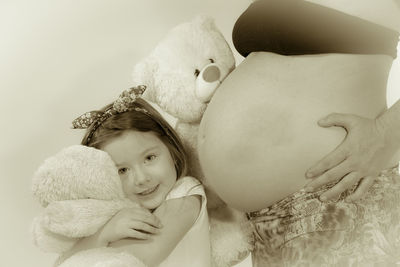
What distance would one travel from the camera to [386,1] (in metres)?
0.90

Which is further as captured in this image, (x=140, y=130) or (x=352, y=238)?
(x=140, y=130)

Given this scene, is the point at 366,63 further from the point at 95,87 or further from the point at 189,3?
the point at 95,87

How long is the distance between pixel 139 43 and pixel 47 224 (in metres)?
0.61

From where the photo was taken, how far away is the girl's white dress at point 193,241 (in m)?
1.04

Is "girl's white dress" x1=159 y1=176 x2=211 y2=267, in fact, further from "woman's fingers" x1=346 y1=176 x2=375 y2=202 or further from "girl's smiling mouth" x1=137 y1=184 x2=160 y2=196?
"woman's fingers" x1=346 y1=176 x2=375 y2=202

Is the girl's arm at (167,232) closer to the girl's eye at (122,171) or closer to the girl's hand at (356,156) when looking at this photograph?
the girl's eye at (122,171)

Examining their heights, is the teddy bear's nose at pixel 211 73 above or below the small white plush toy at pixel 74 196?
above

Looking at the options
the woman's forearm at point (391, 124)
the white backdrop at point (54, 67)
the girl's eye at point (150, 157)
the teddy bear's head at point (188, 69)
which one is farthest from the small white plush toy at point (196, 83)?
the woman's forearm at point (391, 124)

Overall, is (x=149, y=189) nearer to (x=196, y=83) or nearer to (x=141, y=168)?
(x=141, y=168)

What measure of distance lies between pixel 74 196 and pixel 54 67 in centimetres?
48

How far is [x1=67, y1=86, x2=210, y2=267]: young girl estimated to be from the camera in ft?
3.29

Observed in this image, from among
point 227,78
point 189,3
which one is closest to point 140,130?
point 227,78

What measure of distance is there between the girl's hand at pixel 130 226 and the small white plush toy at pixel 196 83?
0.19 metres

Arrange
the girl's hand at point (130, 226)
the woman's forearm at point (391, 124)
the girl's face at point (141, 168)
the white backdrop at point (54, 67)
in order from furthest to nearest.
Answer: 1. the white backdrop at point (54, 67)
2. the girl's face at point (141, 168)
3. the girl's hand at point (130, 226)
4. the woman's forearm at point (391, 124)
